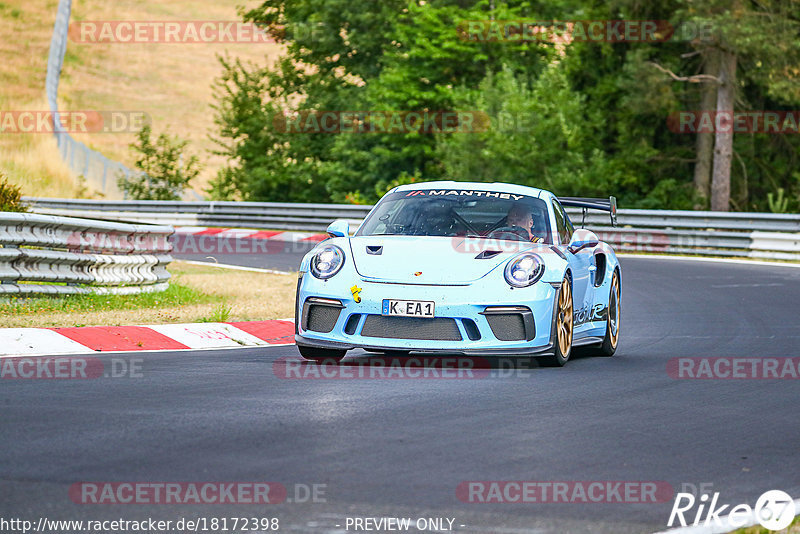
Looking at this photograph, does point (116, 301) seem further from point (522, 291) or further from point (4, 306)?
point (522, 291)

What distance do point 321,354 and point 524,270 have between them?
5.55 ft

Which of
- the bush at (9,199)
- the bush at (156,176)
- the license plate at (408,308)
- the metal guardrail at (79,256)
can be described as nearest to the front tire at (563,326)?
the license plate at (408,308)

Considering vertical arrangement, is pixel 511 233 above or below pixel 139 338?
above

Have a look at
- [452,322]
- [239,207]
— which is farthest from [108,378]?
[239,207]

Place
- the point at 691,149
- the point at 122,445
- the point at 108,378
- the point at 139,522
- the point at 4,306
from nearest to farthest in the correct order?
the point at 139,522
the point at 122,445
the point at 108,378
the point at 4,306
the point at 691,149

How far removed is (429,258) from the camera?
31.9ft

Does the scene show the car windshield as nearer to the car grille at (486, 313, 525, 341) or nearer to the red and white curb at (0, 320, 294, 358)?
the car grille at (486, 313, 525, 341)

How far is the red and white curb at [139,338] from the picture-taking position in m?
10.7

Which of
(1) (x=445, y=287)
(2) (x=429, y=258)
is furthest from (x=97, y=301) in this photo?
(1) (x=445, y=287)

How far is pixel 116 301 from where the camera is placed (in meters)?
14.1

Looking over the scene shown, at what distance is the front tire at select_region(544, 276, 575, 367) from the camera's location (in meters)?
9.83

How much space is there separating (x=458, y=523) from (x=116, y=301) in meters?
9.60

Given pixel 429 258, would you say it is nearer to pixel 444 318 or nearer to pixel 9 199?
pixel 444 318

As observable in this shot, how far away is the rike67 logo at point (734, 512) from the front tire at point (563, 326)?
416 cm
